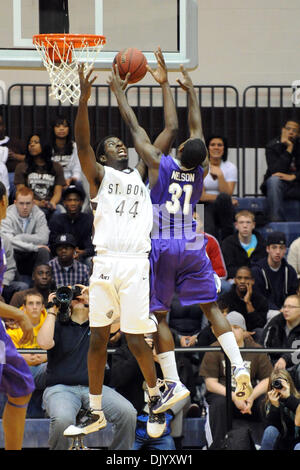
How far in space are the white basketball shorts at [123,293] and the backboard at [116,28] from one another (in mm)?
1980

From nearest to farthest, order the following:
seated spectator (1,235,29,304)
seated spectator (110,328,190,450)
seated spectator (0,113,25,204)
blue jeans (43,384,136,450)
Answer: blue jeans (43,384,136,450), seated spectator (110,328,190,450), seated spectator (1,235,29,304), seated spectator (0,113,25,204)

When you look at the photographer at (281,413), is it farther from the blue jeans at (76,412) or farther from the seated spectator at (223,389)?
the blue jeans at (76,412)

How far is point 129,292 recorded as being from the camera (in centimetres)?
735

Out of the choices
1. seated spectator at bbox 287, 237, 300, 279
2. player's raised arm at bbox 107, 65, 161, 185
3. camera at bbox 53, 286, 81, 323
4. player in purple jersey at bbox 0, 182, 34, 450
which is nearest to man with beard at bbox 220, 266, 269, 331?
seated spectator at bbox 287, 237, 300, 279

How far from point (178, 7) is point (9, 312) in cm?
348

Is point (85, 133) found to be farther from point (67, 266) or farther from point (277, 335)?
point (67, 266)

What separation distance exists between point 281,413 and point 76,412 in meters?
1.83

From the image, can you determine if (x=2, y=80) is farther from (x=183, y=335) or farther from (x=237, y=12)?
(x=183, y=335)

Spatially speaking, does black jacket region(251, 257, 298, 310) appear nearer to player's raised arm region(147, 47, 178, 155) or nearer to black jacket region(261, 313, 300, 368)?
black jacket region(261, 313, 300, 368)

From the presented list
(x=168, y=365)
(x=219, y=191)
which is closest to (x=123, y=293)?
(x=168, y=365)

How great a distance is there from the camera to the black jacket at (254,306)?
35.4ft

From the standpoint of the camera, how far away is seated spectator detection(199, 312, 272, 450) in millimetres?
9312

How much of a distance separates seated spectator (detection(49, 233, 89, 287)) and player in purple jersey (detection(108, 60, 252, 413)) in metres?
3.58
